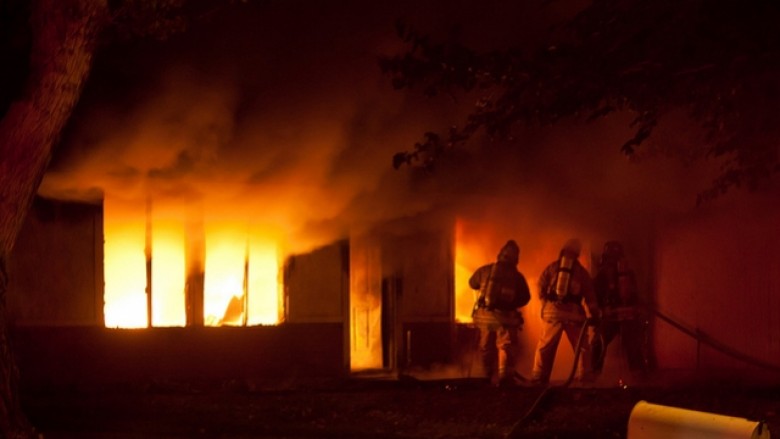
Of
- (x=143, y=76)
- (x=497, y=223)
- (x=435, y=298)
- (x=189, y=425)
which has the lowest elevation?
(x=189, y=425)

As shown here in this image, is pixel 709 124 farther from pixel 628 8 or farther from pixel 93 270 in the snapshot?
pixel 93 270

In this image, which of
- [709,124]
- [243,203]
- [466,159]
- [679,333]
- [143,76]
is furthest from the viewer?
[679,333]

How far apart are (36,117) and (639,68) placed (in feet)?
17.6

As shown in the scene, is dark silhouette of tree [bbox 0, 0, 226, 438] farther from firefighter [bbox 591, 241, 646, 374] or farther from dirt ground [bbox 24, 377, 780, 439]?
firefighter [bbox 591, 241, 646, 374]

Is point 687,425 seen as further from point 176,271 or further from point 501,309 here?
point 176,271

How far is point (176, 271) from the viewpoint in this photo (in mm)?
13352

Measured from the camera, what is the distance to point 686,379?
14.3m

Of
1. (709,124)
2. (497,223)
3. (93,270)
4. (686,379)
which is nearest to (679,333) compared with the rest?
(686,379)

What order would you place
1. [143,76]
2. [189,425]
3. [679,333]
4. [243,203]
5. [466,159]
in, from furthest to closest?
[679,333]
[466,159]
[243,203]
[143,76]
[189,425]

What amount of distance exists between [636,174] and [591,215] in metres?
0.89

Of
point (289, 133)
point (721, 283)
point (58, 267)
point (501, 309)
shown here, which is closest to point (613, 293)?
point (721, 283)

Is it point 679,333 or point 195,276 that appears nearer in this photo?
point 195,276

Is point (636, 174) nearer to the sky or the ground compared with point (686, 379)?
nearer to the sky

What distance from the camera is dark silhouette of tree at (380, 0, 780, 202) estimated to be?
9688mm
